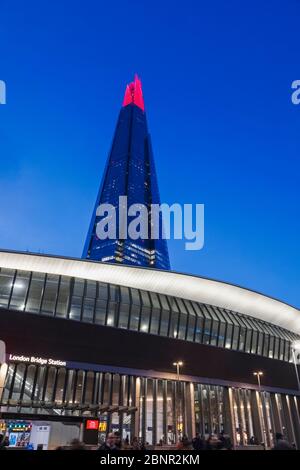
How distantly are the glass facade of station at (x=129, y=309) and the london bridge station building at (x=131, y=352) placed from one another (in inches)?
4.0

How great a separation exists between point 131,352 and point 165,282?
8037 millimetres

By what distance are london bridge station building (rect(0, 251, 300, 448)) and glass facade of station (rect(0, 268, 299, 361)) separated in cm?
10

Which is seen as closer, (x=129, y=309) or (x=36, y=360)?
(x=36, y=360)

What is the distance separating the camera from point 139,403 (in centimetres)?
3566

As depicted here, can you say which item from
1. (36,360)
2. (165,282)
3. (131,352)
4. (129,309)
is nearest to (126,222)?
(165,282)

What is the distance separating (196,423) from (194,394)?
2809 millimetres

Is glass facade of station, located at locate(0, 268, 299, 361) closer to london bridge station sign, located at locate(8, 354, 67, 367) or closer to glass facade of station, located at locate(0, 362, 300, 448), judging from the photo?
london bridge station sign, located at locate(8, 354, 67, 367)

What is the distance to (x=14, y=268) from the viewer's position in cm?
3406

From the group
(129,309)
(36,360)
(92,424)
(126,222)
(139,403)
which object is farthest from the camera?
(126,222)

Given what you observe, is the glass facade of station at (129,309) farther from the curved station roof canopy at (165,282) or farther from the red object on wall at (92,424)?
the red object on wall at (92,424)

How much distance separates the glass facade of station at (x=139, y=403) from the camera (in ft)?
103

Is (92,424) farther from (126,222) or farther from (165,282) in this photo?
(126,222)

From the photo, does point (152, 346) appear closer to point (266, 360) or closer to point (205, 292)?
point (205, 292)
